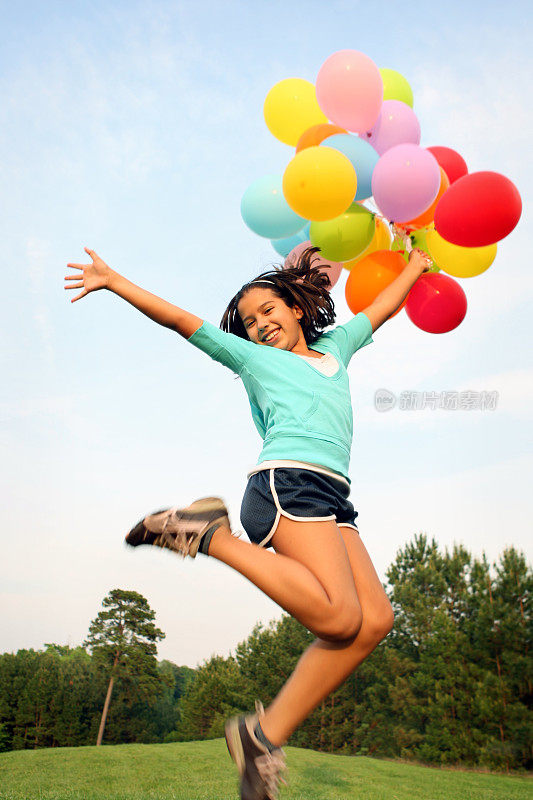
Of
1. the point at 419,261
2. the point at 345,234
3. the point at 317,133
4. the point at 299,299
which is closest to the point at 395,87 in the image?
the point at 317,133

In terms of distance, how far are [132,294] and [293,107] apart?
2131 millimetres

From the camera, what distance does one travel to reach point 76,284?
213 cm

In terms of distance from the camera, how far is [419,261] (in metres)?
3.05

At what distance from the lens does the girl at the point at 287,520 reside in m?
1.78

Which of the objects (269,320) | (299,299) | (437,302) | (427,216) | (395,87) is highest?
(395,87)

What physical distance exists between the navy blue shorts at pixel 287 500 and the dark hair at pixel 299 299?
33.8 inches

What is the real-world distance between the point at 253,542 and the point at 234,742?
0.60 m

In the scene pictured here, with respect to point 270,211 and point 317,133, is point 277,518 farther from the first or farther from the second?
point 317,133

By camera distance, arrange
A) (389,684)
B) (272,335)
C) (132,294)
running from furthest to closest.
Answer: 1. (389,684)
2. (272,335)
3. (132,294)

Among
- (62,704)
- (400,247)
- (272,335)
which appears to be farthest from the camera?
(62,704)

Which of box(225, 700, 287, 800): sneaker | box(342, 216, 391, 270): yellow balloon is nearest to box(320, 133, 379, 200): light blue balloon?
box(342, 216, 391, 270): yellow balloon

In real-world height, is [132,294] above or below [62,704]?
above

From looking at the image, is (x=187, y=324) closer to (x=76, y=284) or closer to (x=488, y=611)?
(x=76, y=284)

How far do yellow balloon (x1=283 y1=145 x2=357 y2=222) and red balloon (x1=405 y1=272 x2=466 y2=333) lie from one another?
64cm
